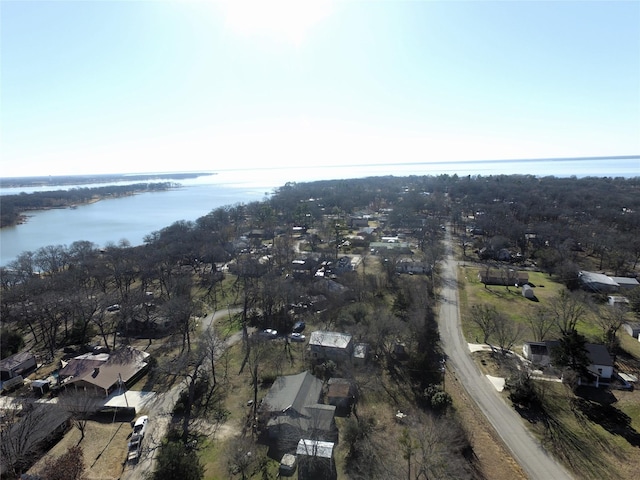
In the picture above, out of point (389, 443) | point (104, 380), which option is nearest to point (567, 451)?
point (389, 443)

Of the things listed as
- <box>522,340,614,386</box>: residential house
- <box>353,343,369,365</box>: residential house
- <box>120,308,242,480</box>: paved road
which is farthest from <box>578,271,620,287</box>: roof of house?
<box>120,308,242,480</box>: paved road

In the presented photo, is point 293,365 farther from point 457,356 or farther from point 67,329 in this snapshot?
point 67,329

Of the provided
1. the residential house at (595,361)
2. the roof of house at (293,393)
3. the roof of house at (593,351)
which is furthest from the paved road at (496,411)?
the roof of house at (293,393)

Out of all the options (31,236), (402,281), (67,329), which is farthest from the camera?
Answer: (31,236)

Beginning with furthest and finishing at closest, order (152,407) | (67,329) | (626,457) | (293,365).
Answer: (67,329), (293,365), (152,407), (626,457)

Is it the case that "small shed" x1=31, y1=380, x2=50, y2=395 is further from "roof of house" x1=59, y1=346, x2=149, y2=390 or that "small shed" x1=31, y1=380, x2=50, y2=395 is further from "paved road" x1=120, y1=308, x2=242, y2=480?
"paved road" x1=120, y1=308, x2=242, y2=480

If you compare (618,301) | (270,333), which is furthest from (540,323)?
(270,333)

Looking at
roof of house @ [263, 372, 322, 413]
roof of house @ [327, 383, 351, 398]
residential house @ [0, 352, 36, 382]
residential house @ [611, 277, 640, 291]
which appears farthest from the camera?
residential house @ [611, 277, 640, 291]
